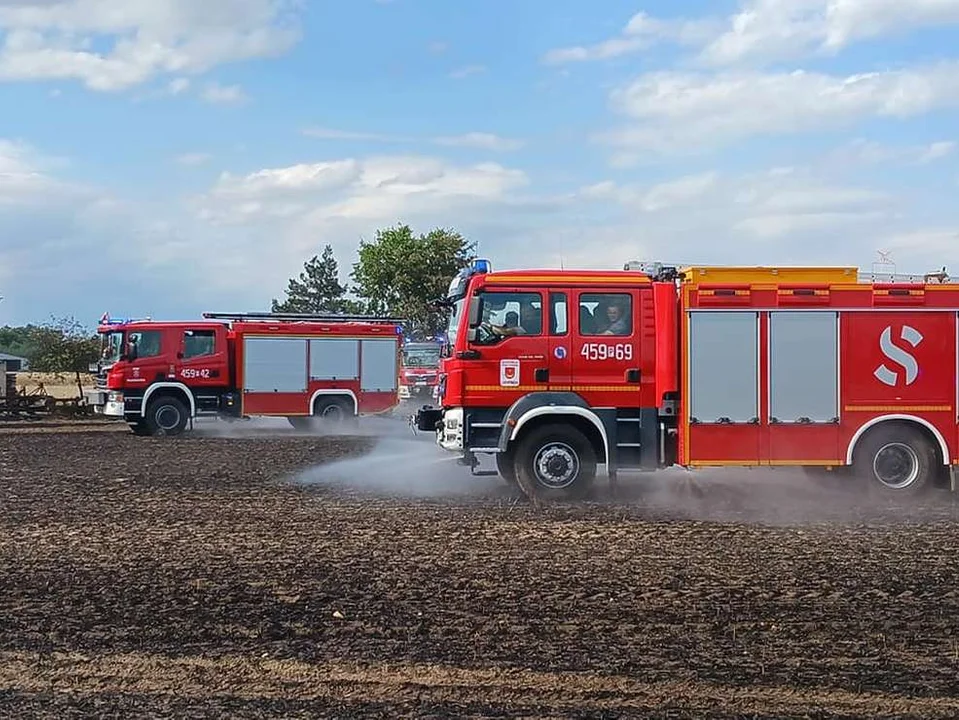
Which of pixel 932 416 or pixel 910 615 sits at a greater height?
pixel 932 416

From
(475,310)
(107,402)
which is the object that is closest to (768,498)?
(475,310)

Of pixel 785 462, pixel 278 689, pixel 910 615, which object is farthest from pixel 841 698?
pixel 785 462

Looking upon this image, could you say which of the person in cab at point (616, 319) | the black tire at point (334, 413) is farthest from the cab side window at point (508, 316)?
the black tire at point (334, 413)

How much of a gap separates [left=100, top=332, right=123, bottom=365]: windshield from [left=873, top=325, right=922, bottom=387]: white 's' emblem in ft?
58.9

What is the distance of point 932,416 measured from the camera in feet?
44.5

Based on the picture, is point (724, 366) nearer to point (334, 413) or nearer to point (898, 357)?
point (898, 357)

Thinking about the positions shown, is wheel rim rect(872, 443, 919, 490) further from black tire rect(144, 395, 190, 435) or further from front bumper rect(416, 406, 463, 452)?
black tire rect(144, 395, 190, 435)

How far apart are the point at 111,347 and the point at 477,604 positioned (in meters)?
20.6

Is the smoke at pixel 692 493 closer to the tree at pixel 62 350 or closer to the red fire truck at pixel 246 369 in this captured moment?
the red fire truck at pixel 246 369

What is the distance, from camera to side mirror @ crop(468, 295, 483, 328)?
44.7ft

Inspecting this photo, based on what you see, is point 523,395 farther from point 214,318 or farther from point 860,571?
point 214,318

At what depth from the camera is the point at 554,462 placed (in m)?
13.5

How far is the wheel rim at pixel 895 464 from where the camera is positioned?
1357cm

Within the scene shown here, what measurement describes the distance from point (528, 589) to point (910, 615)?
2598 millimetres
